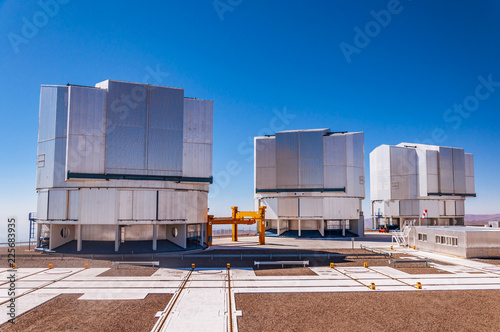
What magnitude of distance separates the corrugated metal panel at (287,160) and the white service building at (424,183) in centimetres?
2582

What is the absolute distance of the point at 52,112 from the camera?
4119cm

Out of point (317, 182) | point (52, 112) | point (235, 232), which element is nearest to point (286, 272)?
point (235, 232)

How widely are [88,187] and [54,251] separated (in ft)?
25.0

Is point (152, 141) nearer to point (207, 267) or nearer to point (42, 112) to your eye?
point (42, 112)

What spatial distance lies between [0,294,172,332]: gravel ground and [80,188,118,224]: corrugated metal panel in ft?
62.2

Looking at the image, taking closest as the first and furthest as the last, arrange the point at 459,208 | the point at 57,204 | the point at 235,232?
the point at 57,204 → the point at 235,232 → the point at 459,208

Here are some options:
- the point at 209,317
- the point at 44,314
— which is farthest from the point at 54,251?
the point at 209,317

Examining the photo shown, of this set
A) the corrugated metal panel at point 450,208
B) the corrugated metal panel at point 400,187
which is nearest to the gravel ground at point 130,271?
the corrugated metal panel at point 400,187

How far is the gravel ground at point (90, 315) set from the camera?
15.1m

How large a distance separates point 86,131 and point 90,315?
25842mm

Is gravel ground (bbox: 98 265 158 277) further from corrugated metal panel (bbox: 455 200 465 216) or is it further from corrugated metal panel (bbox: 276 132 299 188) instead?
corrugated metal panel (bbox: 455 200 465 216)

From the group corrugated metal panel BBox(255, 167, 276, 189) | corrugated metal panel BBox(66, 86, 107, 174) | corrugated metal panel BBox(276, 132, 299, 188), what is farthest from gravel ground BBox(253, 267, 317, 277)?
corrugated metal panel BBox(255, 167, 276, 189)

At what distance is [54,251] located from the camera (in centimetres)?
3912

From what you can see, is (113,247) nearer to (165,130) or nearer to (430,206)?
(165,130)
